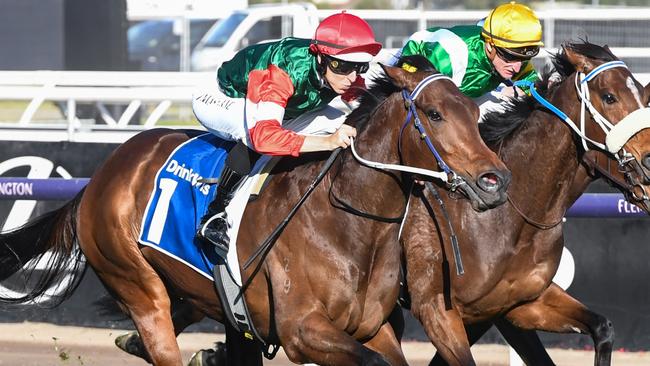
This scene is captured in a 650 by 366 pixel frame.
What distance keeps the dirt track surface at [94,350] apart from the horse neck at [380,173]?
7.83ft

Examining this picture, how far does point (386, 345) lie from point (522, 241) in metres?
0.83

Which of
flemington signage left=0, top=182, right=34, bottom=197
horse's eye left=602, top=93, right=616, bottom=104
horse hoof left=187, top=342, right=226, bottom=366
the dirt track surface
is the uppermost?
horse's eye left=602, top=93, right=616, bottom=104

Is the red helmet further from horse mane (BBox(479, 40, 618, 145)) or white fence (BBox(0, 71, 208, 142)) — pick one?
white fence (BBox(0, 71, 208, 142))

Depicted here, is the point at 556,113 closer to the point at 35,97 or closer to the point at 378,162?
the point at 378,162

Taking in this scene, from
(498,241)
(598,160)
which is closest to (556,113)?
(598,160)

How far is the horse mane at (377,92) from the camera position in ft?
13.2

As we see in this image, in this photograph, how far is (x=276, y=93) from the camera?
4.06m

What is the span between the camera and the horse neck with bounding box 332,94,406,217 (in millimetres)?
3977

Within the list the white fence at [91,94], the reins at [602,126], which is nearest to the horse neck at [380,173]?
the reins at [602,126]

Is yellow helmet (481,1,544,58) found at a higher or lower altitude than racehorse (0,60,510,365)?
higher

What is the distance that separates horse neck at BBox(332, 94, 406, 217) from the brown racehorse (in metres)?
0.75

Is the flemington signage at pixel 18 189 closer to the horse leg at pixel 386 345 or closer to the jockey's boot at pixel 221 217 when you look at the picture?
the jockey's boot at pixel 221 217

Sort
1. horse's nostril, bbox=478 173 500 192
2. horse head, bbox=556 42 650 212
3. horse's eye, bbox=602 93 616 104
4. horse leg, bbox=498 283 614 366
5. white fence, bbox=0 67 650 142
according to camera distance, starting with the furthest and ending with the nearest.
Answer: white fence, bbox=0 67 650 142 → horse leg, bbox=498 283 614 366 → horse's eye, bbox=602 93 616 104 → horse head, bbox=556 42 650 212 → horse's nostril, bbox=478 173 500 192

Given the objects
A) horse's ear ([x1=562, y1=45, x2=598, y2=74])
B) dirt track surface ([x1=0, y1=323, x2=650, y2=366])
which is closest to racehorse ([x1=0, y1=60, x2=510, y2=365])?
horse's ear ([x1=562, y1=45, x2=598, y2=74])
